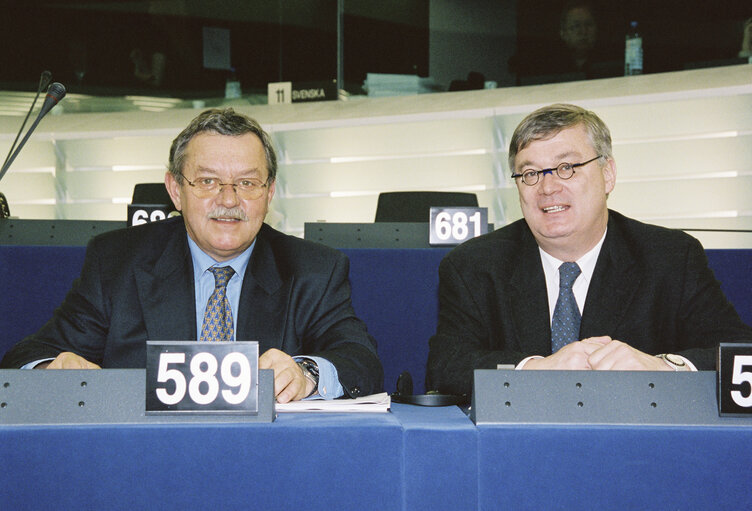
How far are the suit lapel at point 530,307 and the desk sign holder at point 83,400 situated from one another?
3.20 feet

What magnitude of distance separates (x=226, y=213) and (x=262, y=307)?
227 millimetres

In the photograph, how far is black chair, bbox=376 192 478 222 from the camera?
392 centimetres

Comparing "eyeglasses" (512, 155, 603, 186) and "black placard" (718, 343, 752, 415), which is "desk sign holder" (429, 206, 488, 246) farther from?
"black placard" (718, 343, 752, 415)

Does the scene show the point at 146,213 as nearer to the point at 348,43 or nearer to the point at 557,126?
the point at 557,126

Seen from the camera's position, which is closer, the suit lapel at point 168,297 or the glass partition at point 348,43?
Result: the suit lapel at point 168,297

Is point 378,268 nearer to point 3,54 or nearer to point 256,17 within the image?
point 256,17

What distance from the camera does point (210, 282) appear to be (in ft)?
5.81

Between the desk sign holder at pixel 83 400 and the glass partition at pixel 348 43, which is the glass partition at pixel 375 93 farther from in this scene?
the desk sign holder at pixel 83 400

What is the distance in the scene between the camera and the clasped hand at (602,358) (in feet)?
4.24

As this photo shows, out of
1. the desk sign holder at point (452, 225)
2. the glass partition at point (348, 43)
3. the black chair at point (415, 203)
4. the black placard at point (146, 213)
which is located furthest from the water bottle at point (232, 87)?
the desk sign holder at point (452, 225)

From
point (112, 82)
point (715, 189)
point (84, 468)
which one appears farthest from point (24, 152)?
point (84, 468)

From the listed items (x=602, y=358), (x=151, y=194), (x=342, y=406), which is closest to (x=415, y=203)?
(x=151, y=194)

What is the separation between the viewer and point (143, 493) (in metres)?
0.79

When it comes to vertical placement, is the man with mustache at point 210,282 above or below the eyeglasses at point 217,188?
below
